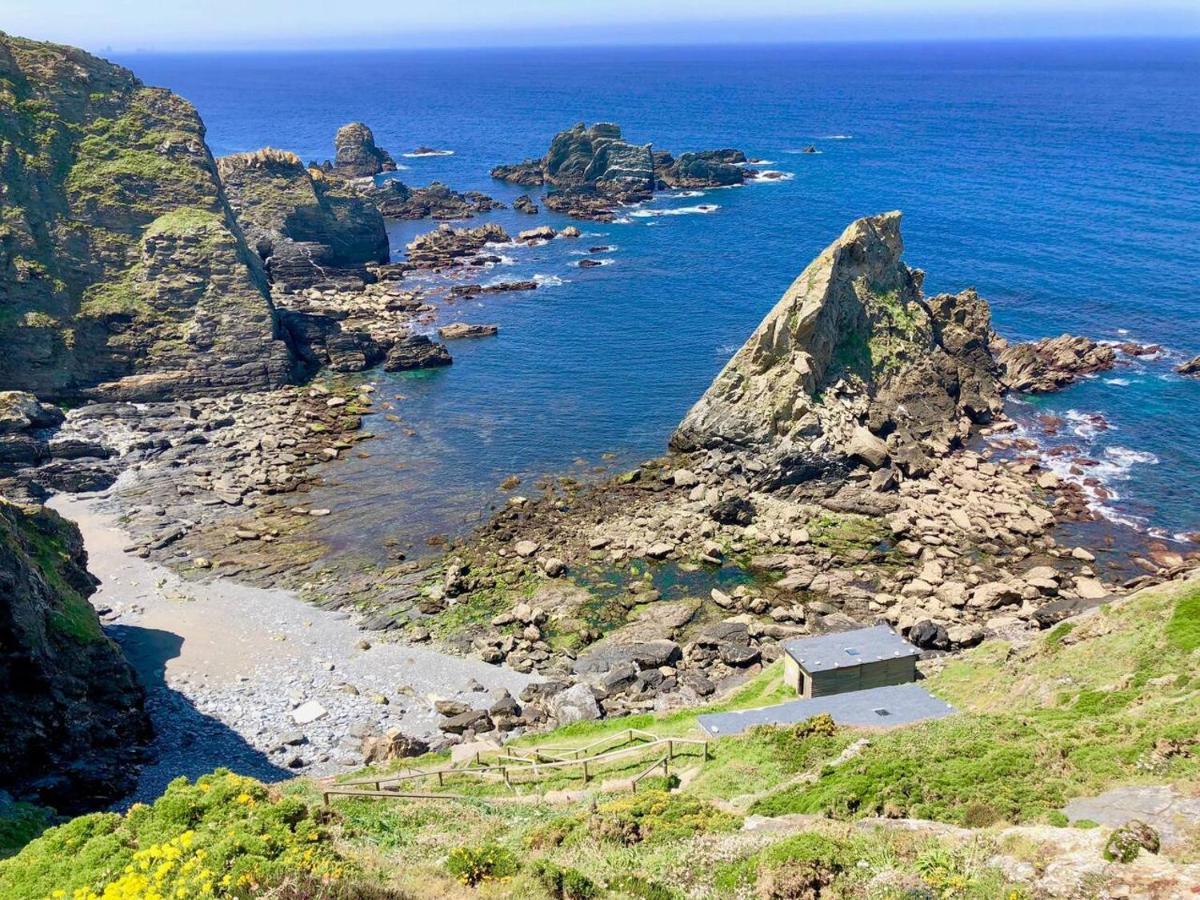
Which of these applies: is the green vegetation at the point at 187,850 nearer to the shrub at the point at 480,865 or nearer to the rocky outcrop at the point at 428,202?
the shrub at the point at 480,865

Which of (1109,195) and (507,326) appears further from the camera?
(1109,195)

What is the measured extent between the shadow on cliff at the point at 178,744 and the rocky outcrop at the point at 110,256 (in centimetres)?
3661

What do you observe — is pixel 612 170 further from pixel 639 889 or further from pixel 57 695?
pixel 639 889

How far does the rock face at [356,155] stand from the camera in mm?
169000

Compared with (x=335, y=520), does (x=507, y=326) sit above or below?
above

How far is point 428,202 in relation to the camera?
144625mm

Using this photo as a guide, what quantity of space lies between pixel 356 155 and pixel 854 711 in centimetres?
16306

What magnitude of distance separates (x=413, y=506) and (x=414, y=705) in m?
20.4

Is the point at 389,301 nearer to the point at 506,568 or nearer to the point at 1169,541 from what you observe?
the point at 506,568

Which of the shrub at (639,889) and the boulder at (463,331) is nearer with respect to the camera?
the shrub at (639,889)

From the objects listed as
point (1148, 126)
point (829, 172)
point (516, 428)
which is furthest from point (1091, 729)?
point (1148, 126)

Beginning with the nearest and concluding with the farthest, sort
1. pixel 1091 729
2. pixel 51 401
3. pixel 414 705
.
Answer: pixel 1091 729 → pixel 414 705 → pixel 51 401

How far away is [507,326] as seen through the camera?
93.8 meters

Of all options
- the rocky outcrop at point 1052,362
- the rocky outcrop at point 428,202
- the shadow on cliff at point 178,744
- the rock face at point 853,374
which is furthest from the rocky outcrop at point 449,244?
the shadow on cliff at point 178,744
